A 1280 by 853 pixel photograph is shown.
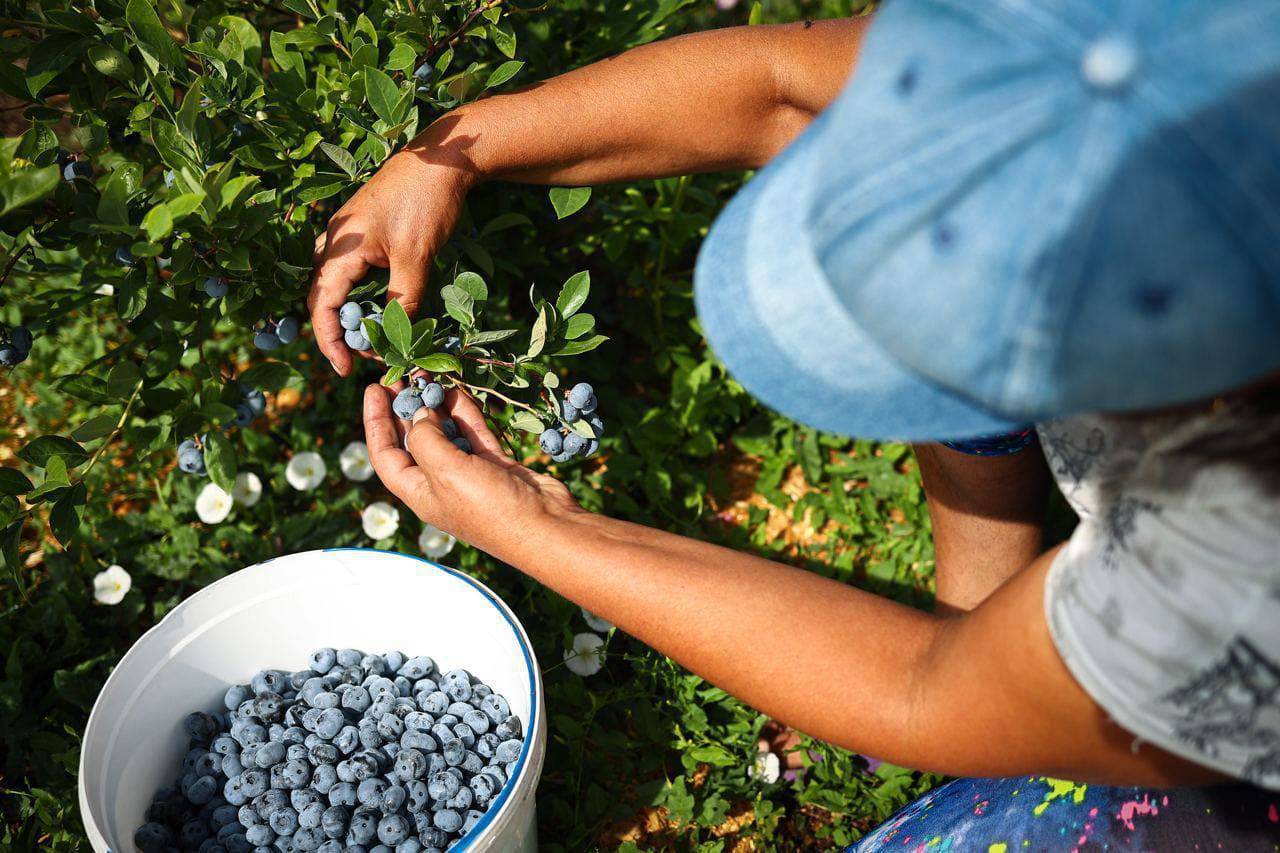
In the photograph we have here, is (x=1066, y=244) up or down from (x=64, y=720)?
up

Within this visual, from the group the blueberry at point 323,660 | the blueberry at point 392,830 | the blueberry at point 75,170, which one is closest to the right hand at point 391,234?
the blueberry at point 75,170

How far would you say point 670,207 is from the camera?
2008 millimetres

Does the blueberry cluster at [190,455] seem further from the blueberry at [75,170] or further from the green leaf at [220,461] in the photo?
the blueberry at [75,170]

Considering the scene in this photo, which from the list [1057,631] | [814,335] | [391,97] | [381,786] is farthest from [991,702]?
[391,97]


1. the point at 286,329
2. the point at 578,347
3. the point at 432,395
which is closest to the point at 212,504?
the point at 286,329

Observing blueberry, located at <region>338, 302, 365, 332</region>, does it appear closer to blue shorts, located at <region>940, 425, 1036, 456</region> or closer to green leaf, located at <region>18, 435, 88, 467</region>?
green leaf, located at <region>18, 435, 88, 467</region>

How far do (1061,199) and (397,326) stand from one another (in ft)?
2.45

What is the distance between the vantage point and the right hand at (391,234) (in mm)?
1290

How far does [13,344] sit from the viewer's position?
1.37 m

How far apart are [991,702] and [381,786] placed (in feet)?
2.73

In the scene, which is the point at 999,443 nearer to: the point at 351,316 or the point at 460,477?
the point at 460,477

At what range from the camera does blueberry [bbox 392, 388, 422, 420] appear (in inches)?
49.6

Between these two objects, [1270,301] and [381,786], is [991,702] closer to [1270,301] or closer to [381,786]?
[1270,301]

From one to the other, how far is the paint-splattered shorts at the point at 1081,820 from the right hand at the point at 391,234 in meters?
0.96
